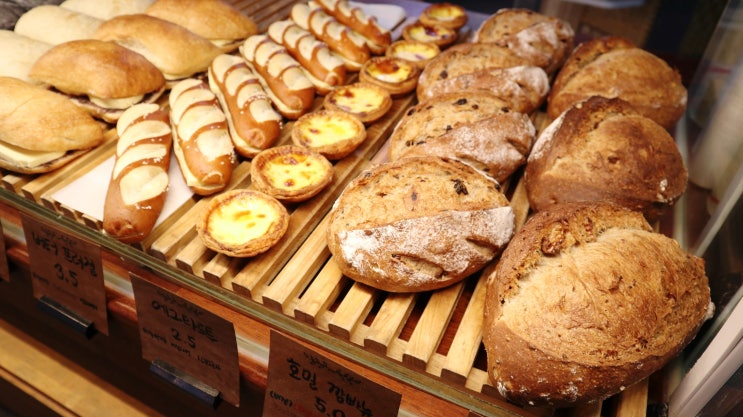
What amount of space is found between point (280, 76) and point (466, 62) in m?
0.85

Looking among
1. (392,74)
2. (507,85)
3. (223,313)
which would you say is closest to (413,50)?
(392,74)

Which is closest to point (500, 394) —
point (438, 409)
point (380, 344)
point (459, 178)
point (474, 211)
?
point (438, 409)

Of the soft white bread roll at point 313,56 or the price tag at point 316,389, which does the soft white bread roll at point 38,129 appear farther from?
the price tag at point 316,389

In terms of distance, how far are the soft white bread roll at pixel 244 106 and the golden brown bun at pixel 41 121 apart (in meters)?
0.54

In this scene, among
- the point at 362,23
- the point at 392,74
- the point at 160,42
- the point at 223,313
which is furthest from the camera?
the point at 362,23

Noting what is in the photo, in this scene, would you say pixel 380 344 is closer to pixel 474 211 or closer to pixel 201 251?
pixel 474 211

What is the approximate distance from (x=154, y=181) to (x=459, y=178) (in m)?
1.09

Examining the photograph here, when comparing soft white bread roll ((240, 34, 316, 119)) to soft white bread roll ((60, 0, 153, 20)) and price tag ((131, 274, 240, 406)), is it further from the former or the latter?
price tag ((131, 274, 240, 406))

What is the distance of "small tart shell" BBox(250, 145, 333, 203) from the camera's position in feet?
6.07

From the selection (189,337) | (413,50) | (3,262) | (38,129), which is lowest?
(3,262)

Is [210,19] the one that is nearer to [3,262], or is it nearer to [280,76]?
[280,76]

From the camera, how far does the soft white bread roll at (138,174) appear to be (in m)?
1.70

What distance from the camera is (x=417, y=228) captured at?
152 cm

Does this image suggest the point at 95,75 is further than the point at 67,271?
Yes
